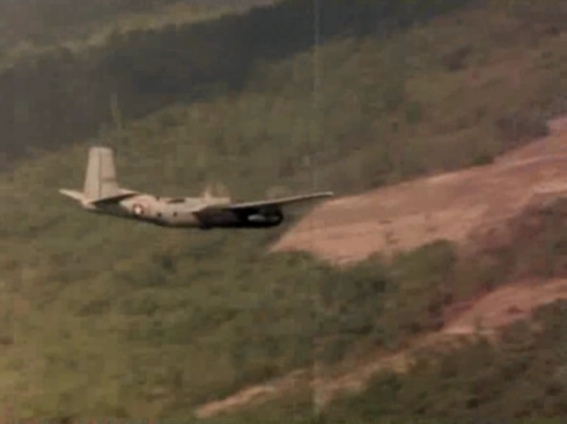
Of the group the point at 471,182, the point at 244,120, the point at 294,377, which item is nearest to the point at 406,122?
the point at 471,182

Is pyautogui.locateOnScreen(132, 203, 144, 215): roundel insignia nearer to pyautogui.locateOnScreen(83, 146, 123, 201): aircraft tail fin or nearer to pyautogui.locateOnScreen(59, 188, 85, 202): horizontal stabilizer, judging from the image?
pyautogui.locateOnScreen(83, 146, 123, 201): aircraft tail fin

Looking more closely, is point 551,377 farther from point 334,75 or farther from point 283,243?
point 334,75

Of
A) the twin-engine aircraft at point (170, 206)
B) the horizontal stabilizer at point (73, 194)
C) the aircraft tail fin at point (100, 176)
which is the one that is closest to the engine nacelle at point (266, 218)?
the twin-engine aircraft at point (170, 206)

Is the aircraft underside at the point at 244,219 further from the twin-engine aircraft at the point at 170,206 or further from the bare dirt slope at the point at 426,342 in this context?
the bare dirt slope at the point at 426,342

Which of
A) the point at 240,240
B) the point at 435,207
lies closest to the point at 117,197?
the point at 240,240

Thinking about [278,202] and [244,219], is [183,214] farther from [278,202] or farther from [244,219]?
[278,202]

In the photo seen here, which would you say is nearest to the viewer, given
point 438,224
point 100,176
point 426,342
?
point 426,342

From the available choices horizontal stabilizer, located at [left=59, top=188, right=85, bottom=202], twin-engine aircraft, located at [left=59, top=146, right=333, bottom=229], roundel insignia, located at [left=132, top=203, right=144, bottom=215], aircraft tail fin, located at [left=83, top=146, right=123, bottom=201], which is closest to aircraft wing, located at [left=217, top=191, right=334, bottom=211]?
twin-engine aircraft, located at [left=59, top=146, right=333, bottom=229]
